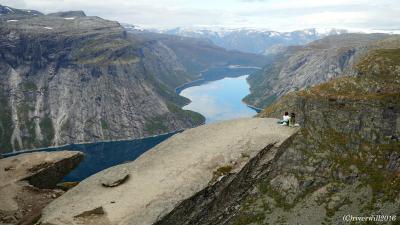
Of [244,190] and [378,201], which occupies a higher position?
[244,190]

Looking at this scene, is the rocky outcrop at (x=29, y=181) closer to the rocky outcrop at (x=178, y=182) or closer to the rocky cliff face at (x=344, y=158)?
the rocky outcrop at (x=178, y=182)

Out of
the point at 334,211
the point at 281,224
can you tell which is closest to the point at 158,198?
the point at 281,224

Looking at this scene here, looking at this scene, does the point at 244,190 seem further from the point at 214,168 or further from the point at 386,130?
the point at 386,130

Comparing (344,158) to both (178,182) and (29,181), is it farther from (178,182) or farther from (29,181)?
(178,182)

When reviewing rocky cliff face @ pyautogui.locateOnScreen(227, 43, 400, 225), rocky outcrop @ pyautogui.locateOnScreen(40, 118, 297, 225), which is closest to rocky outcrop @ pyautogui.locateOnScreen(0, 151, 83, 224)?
rocky outcrop @ pyautogui.locateOnScreen(40, 118, 297, 225)

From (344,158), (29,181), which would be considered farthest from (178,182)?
(344,158)

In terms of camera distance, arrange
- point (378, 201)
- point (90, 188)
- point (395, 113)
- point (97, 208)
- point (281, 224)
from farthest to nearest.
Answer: point (395, 113), point (378, 201), point (281, 224), point (90, 188), point (97, 208)

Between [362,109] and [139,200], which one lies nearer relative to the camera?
[139,200]

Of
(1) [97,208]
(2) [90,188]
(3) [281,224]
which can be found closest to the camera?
(1) [97,208]
